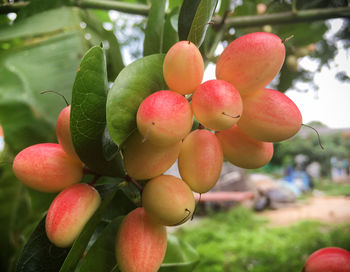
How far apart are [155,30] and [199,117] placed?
13 centimetres

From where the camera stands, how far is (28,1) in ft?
1.51

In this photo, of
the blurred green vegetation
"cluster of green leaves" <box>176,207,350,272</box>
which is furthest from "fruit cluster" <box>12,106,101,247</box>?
the blurred green vegetation

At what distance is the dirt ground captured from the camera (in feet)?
5.86

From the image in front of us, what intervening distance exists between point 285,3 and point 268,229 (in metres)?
1.84

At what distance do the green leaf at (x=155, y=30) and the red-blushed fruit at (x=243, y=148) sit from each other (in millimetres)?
114

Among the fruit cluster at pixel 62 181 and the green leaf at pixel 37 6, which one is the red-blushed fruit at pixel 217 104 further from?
the green leaf at pixel 37 6

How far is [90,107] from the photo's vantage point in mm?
247

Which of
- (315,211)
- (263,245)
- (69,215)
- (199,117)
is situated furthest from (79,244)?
(315,211)

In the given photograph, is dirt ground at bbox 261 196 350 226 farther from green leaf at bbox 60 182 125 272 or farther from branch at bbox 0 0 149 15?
green leaf at bbox 60 182 125 272

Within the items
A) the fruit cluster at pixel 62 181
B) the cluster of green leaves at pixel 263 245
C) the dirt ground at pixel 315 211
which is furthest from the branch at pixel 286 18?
the dirt ground at pixel 315 211

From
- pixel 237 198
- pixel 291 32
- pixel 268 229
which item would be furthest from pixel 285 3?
pixel 237 198

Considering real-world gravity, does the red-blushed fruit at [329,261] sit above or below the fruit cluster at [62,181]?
→ below

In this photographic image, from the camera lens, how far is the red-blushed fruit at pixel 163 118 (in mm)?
213

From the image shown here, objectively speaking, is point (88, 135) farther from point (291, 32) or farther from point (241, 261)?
point (241, 261)
